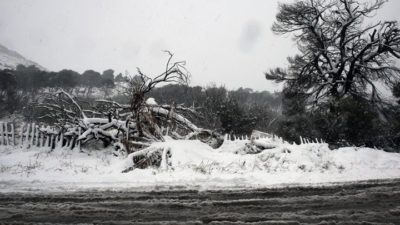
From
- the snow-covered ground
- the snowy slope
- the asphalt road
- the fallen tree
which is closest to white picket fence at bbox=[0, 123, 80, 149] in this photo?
the fallen tree

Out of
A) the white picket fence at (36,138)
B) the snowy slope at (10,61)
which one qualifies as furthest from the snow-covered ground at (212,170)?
the snowy slope at (10,61)

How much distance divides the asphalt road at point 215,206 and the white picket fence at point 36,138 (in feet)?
21.4

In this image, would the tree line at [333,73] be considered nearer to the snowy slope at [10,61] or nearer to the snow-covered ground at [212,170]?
the snow-covered ground at [212,170]

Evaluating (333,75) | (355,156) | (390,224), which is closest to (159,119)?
(355,156)

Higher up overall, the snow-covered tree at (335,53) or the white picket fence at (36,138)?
the snow-covered tree at (335,53)

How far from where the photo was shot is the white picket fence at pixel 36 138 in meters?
11.2

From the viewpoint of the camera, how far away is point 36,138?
458 inches

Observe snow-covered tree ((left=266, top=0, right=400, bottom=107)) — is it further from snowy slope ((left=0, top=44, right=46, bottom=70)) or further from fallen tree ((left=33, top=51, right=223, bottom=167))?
snowy slope ((left=0, top=44, right=46, bottom=70))

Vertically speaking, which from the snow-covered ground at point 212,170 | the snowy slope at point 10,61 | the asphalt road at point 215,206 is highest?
the snowy slope at point 10,61

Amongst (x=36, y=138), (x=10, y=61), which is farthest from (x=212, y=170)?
(x=10, y=61)

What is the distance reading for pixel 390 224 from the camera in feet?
9.59

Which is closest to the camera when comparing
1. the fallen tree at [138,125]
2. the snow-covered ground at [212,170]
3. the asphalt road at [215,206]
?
the asphalt road at [215,206]

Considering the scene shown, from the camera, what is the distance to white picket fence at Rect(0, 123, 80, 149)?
36.6 feet

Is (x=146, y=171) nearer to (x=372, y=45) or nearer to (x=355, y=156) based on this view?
(x=355, y=156)
